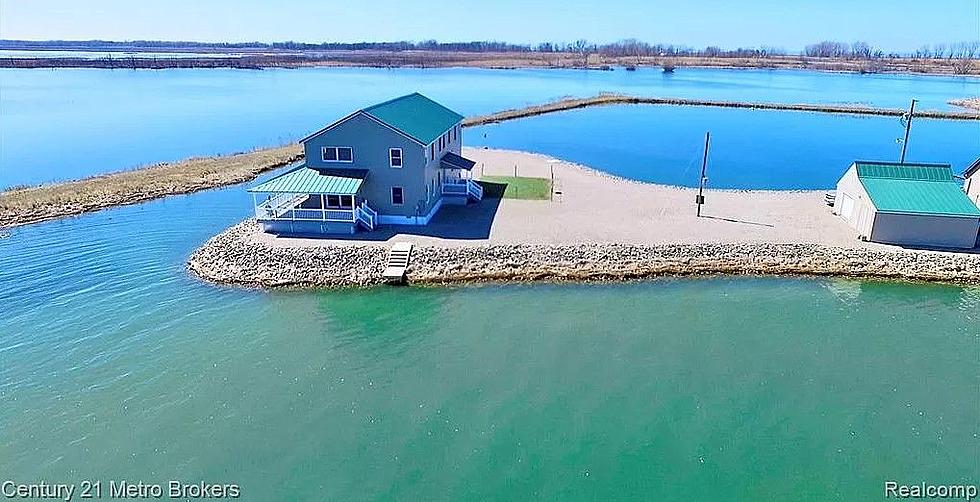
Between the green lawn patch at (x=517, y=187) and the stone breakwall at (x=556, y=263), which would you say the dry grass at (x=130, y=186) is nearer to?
the stone breakwall at (x=556, y=263)

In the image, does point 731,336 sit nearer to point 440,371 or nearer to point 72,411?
point 440,371

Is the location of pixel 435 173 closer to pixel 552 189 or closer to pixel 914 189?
pixel 552 189

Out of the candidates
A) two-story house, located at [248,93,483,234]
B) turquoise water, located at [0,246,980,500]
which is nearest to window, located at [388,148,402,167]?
two-story house, located at [248,93,483,234]

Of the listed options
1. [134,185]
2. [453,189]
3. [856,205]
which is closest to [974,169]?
[856,205]

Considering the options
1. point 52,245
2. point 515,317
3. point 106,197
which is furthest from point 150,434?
point 106,197

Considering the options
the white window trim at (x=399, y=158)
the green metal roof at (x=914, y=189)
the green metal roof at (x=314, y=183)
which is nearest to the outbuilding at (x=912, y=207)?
the green metal roof at (x=914, y=189)

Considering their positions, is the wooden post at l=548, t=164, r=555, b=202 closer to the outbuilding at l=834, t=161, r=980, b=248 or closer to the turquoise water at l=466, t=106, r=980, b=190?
the turquoise water at l=466, t=106, r=980, b=190
